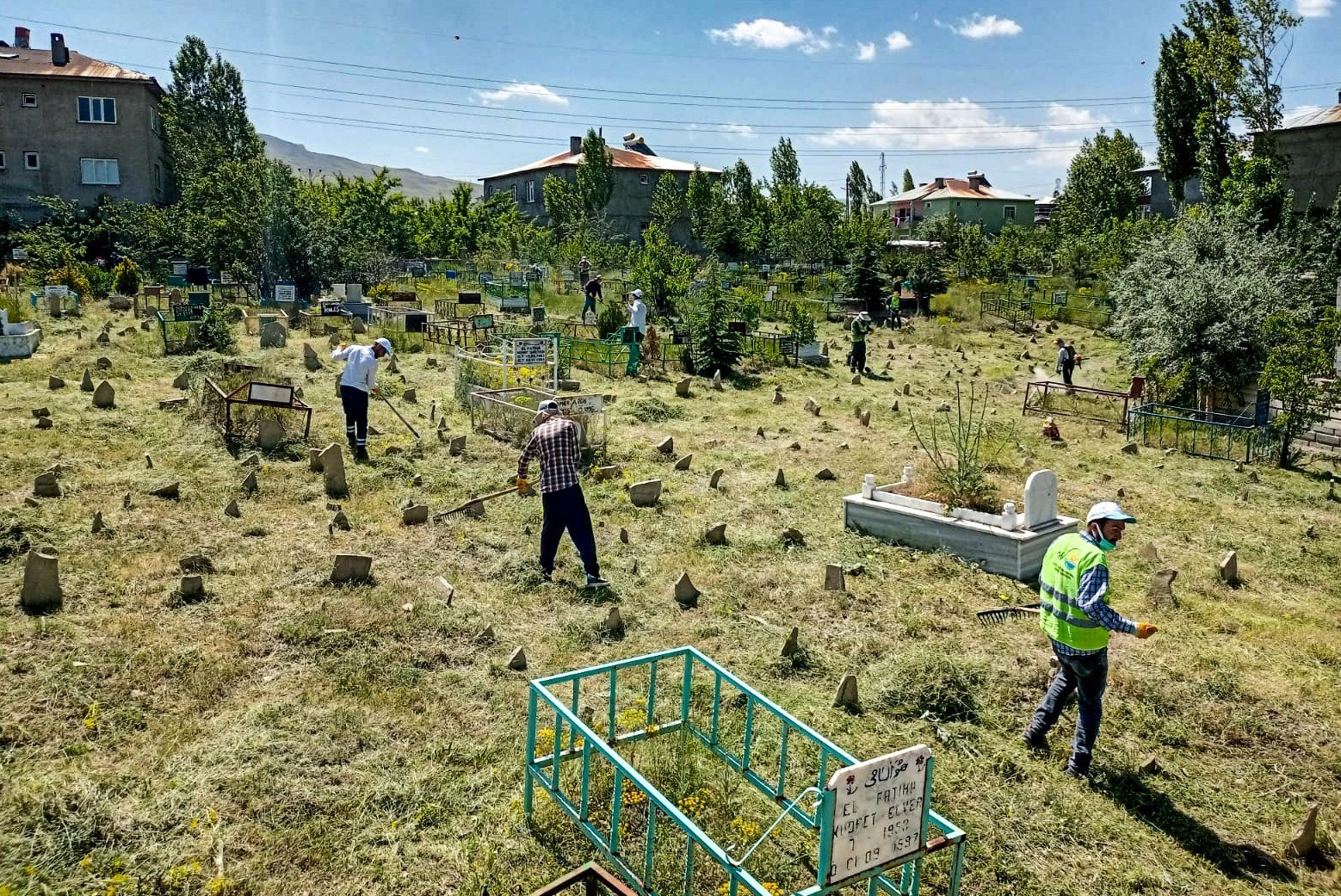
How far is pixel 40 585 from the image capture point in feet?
21.3

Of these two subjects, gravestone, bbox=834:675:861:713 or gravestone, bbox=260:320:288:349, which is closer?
gravestone, bbox=834:675:861:713

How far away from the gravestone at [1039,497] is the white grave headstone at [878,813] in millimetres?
5522

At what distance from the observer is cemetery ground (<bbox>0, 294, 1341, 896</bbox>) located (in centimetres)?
452

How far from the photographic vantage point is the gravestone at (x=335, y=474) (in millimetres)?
9828

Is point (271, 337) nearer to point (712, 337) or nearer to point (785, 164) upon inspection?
point (712, 337)

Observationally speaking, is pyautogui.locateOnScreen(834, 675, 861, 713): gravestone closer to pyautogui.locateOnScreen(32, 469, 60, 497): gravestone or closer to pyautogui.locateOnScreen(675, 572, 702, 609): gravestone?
pyautogui.locateOnScreen(675, 572, 702, 609): gravestone

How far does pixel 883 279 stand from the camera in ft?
104

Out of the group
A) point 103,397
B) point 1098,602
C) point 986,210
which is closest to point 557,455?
point 1098,602

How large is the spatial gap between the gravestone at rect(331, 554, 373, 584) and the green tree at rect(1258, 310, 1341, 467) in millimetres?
12766

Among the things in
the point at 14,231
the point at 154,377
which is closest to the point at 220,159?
the point at 14,231

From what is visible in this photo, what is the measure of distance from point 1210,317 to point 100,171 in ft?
136

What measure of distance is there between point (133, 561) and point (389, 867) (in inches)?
179

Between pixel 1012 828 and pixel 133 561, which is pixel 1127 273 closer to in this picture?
pixel 1012 828

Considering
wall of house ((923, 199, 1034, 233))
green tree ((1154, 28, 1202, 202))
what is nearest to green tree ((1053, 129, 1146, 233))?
green tree ((1154, 28, 1202, 202))
